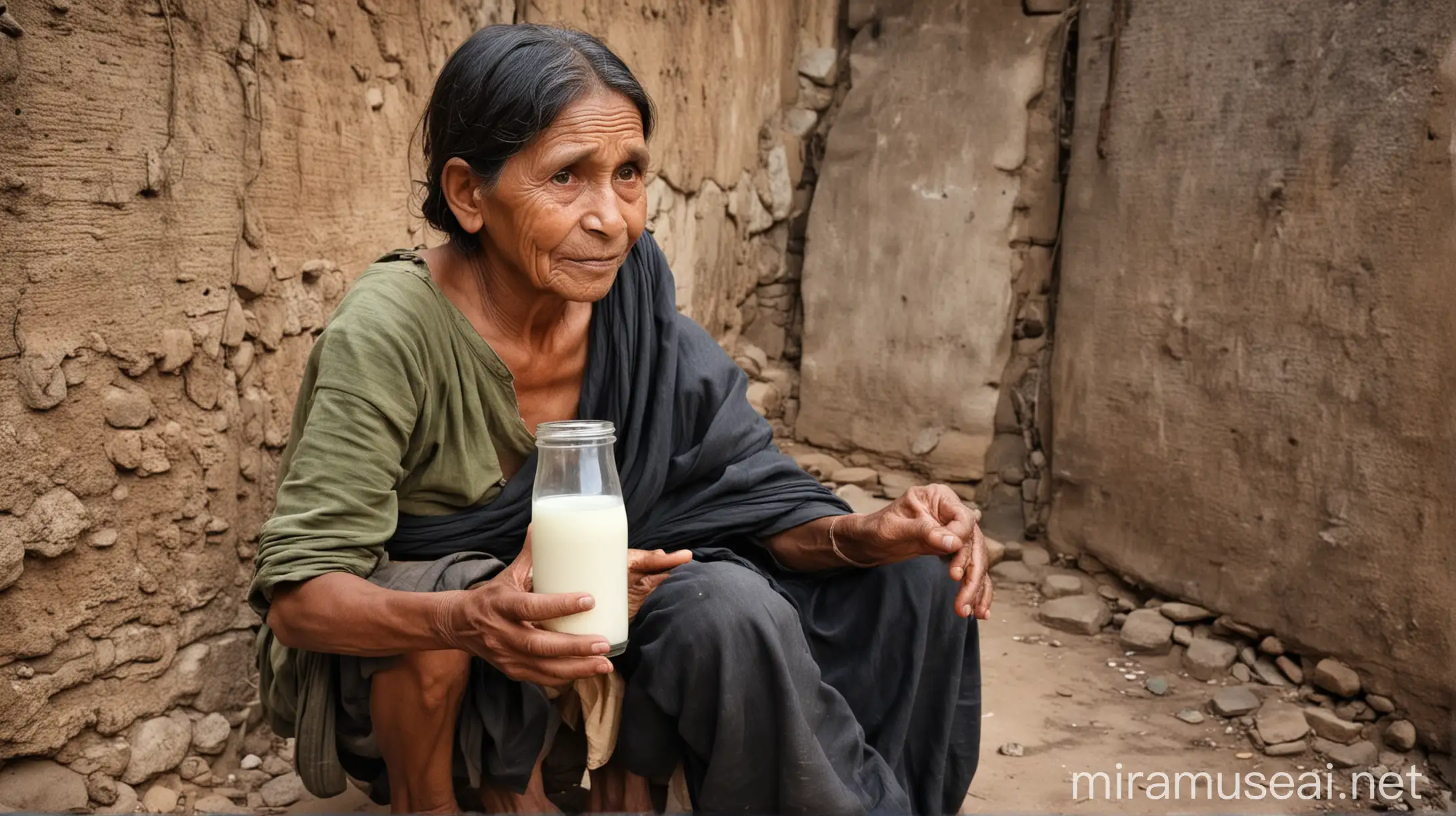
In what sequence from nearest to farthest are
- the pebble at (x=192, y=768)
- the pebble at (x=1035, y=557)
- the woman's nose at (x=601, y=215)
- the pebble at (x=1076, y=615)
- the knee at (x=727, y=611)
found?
the knee at (x=727, y=611) → the woman's nose at (x=601, y=215) → the pebble at (x=192, y=768) → the pebble at (x=1076, y=615) → the pebble at (x=1035, y=557)

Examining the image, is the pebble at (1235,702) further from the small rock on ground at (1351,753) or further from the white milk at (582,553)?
the white milk at (582,553)

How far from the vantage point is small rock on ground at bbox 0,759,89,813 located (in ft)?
6.61

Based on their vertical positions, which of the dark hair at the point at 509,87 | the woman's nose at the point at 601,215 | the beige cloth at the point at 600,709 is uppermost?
the dark hair at the point at 509,87

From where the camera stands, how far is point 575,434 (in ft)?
5.08

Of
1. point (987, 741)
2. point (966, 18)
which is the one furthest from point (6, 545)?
point (966, 18)

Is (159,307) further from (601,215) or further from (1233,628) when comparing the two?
(1233,628)

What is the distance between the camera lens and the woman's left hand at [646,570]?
1.75 meters

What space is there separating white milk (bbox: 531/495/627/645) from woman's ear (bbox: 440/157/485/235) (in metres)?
0.56

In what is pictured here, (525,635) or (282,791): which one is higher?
(525,635)

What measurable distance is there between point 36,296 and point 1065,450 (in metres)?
3.09

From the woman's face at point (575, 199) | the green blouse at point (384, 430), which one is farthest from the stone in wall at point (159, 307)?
the woman's face at point (575, 199)

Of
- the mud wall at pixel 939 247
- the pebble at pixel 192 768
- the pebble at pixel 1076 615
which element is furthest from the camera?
the mud wall at pixel 939 247

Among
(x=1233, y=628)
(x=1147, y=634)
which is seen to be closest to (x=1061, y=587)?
(x=1147, y=634)

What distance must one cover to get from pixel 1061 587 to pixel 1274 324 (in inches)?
42.2
